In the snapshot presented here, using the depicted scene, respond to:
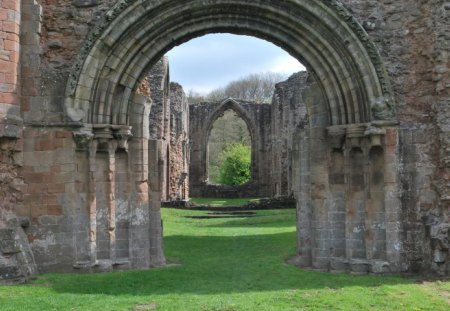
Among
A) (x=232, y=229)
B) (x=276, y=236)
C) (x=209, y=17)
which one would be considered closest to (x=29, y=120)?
(x=209, y=17)

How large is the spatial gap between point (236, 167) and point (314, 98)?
27760 mm

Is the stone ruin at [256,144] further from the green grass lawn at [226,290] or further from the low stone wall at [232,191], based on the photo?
the green grass lawn at [226,290]

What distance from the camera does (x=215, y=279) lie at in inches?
303

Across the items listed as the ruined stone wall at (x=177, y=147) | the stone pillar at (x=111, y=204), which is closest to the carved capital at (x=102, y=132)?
the stone pillar at (x=111, y=204)

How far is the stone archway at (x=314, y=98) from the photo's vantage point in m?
8.16

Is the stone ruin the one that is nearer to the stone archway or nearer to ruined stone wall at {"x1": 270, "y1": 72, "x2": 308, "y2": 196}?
ruined stone wall at {"x1": 270, "y1": 72, "x2": 308, "y2": 196}

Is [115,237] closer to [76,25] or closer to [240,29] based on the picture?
[76,25]

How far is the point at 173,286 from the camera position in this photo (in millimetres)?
7176

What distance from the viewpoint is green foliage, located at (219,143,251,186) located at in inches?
1442

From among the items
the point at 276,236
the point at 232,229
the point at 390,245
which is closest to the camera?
the point at 390,245

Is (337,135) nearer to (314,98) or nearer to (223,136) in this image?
(314,98)

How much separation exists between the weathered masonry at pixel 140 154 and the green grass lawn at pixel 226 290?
2.23ft

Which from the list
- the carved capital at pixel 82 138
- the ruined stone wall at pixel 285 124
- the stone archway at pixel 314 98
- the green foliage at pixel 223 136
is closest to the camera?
the carved capital at pixel 82 138

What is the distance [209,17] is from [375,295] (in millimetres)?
4896
